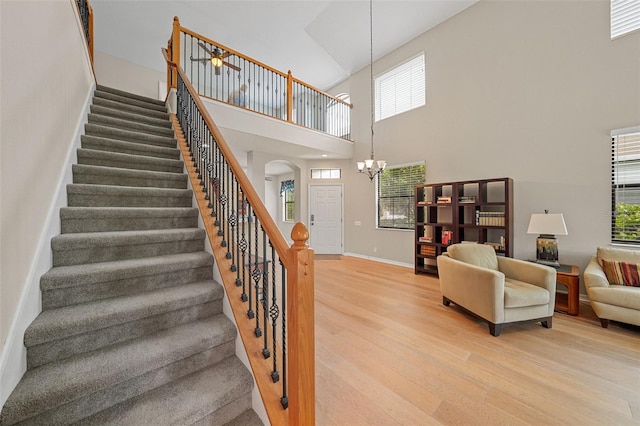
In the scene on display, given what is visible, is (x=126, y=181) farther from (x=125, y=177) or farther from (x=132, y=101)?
(x=132, y=101)

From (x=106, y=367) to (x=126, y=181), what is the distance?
1717 mm

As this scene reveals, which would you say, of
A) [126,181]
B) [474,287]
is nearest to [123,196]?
[126,181]

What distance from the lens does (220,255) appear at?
1.84m

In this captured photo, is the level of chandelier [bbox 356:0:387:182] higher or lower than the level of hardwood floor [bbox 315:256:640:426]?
higher

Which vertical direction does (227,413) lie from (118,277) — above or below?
below

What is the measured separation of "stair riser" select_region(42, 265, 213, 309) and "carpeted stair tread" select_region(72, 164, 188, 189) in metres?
1.16

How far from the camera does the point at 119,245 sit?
1.70 m

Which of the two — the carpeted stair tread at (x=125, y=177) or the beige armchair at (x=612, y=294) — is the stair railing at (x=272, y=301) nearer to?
the carpeted stair tread at (x=125, y=177)

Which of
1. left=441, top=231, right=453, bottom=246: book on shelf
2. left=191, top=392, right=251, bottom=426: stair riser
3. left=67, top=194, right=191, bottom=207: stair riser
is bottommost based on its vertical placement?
left=191, top=392, right=251, bottom=426: stair riser

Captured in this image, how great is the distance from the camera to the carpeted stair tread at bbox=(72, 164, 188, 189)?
2.09m

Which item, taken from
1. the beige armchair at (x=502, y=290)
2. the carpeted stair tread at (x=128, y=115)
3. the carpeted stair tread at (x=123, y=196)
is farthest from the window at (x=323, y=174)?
the carpeted stair tread at (x=123, y=196)

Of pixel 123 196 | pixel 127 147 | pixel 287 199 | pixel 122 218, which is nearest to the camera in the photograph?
pixel 122 218

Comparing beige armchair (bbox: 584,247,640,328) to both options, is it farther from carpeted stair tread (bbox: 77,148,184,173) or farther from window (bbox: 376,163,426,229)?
carpeted stair tread (bbox: 77,148,184,173)

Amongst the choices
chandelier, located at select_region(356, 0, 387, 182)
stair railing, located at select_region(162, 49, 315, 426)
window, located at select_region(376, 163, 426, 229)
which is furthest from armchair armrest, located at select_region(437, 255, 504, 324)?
window, located at select_region(376, 163, 426, 229)
